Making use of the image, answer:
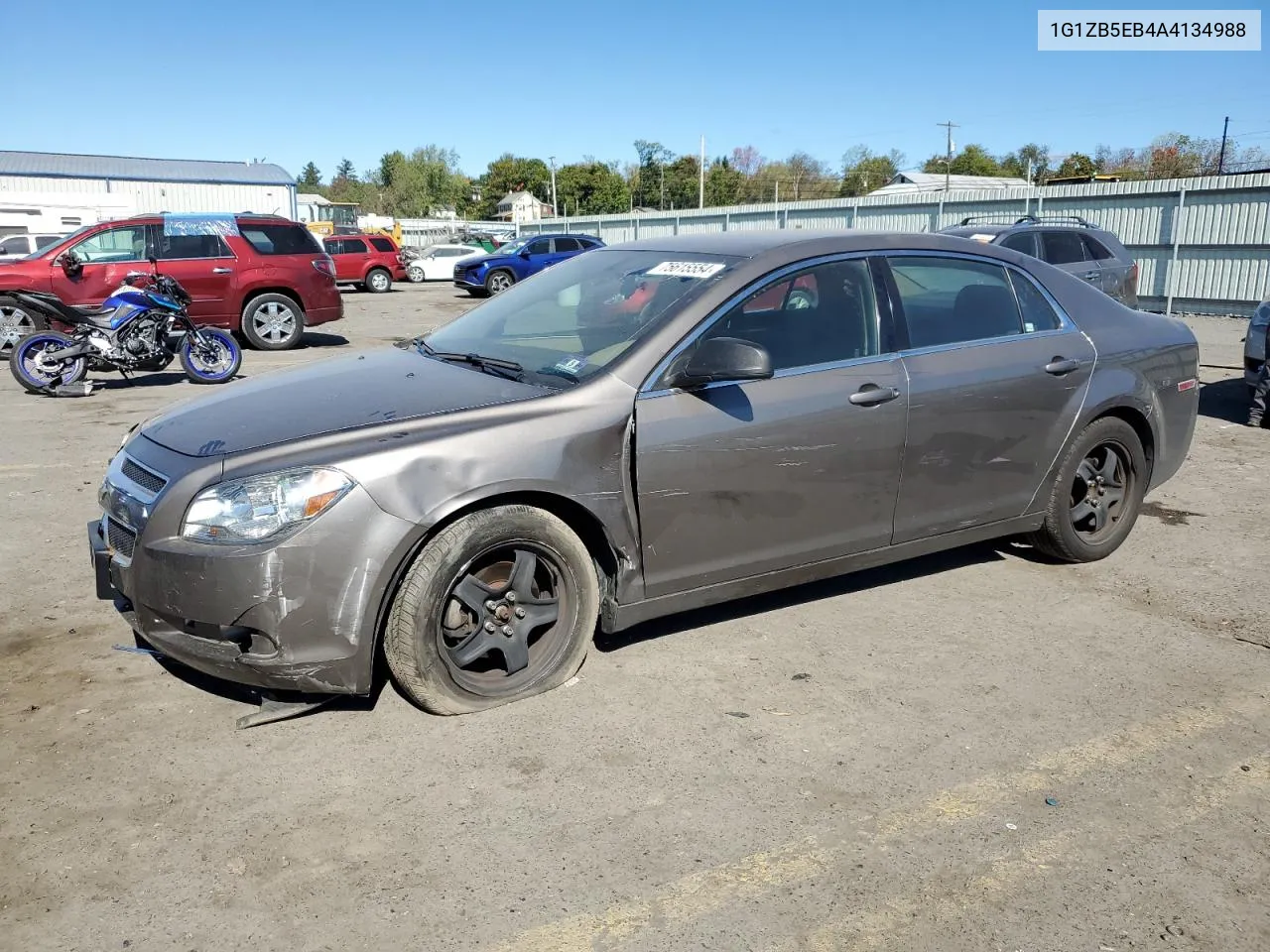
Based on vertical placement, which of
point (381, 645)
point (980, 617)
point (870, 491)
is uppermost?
point (870, 491)

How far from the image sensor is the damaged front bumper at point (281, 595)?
127 inches

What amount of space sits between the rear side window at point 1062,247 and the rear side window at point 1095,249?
10 centimetres

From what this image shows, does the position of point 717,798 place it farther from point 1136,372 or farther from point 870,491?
point 1136,372

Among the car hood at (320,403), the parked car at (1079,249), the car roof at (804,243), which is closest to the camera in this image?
the car hood at (320,403)

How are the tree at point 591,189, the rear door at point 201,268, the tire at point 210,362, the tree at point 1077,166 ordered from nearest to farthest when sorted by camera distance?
the tire at point 210,362 → the rear door at point 201,268 → the tree at point 1077,166 → the tree at point 591,189

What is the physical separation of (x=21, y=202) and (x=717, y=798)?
1513 inches

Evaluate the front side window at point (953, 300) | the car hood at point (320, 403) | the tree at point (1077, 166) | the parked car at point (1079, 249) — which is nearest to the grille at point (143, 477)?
the car hood at point (320, 403)

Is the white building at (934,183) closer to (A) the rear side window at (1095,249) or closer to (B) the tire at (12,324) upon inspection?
(A) the rear side window at (1095,249)

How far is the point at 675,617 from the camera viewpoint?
4.61m

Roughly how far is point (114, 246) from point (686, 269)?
12.0 meters

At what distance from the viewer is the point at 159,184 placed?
1786 inches

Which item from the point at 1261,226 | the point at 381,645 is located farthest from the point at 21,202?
the point at 381,645

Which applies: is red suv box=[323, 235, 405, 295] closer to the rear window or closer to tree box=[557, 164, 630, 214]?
the rear window

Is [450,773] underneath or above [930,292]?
underneath
